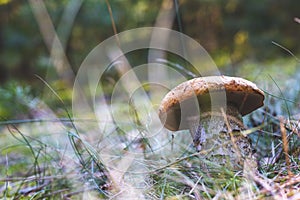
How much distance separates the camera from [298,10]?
5129 millimetres

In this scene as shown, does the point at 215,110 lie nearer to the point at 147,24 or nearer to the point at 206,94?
the point at 206,94

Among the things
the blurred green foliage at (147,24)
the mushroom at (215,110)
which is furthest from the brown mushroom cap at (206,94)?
the blurred green foliage at (147,24)

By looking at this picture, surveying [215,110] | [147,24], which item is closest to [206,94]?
[215,110]

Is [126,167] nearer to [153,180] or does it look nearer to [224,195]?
[153,180]

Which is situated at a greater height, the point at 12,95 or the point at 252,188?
the point at 12,95

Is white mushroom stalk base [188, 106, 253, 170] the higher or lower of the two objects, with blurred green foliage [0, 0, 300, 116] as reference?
lower

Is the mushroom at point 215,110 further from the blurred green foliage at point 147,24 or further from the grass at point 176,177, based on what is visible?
the blurred green foliage at point 147,24

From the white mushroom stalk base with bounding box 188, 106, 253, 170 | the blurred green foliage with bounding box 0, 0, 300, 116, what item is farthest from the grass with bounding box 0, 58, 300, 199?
the blurred green foliage with bounding box 0, 0, 300, 116

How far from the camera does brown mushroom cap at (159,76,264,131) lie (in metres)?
0.83

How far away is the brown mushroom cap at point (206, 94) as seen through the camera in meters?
0.83

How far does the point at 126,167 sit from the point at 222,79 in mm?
324

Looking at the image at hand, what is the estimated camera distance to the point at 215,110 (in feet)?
3.01

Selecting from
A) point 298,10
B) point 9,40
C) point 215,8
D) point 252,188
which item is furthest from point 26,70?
point 252,188

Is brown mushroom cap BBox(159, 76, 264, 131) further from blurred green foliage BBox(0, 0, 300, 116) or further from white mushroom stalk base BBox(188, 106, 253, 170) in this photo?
blurred green foliage BBox(0, 0, 300, 116)
